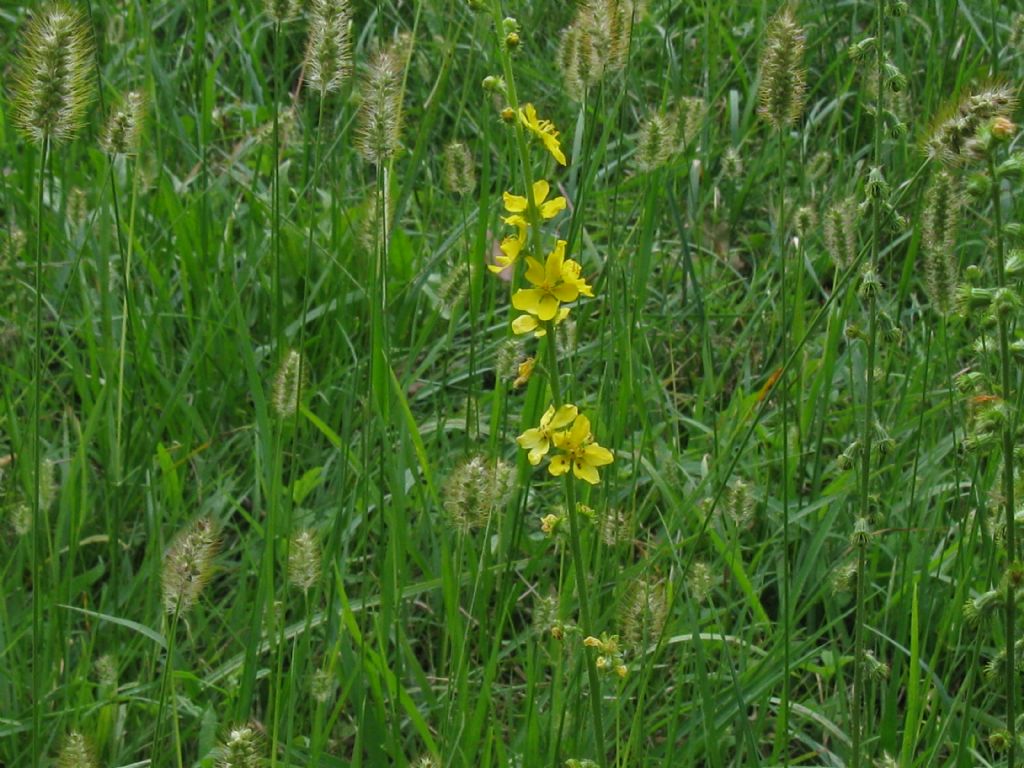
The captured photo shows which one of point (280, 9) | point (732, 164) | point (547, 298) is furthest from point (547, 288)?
point (732, 164)

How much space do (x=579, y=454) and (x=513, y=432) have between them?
4.85 feet

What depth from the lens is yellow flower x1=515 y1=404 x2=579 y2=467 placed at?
163 centimetres

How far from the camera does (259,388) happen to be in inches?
92.9

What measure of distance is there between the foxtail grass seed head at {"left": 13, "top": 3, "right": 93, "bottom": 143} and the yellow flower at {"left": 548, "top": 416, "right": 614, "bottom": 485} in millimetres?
782

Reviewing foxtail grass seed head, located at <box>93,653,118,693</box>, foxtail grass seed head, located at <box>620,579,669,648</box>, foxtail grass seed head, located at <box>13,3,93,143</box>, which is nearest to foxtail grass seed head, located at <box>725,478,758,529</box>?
foxtail grass seed head, located at <box>620,579,669,648</box>

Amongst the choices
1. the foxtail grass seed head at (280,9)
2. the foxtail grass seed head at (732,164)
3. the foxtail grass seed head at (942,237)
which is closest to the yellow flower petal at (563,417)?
the foxtail grass seed head at (942,237)

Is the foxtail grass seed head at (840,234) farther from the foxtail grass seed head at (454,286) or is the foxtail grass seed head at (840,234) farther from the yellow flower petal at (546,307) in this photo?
the yellow flower petal at (546,307)

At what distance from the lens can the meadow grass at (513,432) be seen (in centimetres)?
190

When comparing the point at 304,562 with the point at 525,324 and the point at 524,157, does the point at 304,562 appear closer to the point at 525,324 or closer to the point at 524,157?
the point at 525,324

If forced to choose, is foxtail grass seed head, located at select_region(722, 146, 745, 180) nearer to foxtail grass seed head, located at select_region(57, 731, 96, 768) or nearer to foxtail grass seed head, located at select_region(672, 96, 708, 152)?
foxtail grass seed head, located at select_region(672, 96, 708, 152)

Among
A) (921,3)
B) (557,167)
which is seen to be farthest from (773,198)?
(921,3)

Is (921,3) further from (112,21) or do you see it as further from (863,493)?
(863,493)

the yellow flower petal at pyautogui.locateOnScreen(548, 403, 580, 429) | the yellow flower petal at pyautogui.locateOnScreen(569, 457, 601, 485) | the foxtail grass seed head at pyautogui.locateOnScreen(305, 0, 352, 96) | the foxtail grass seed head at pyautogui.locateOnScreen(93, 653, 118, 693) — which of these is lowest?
the foxtail grass seed head at pyautogui.locateOnScreen(93, 653, 118, 693)

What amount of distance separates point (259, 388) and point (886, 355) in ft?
Result: 5.13
